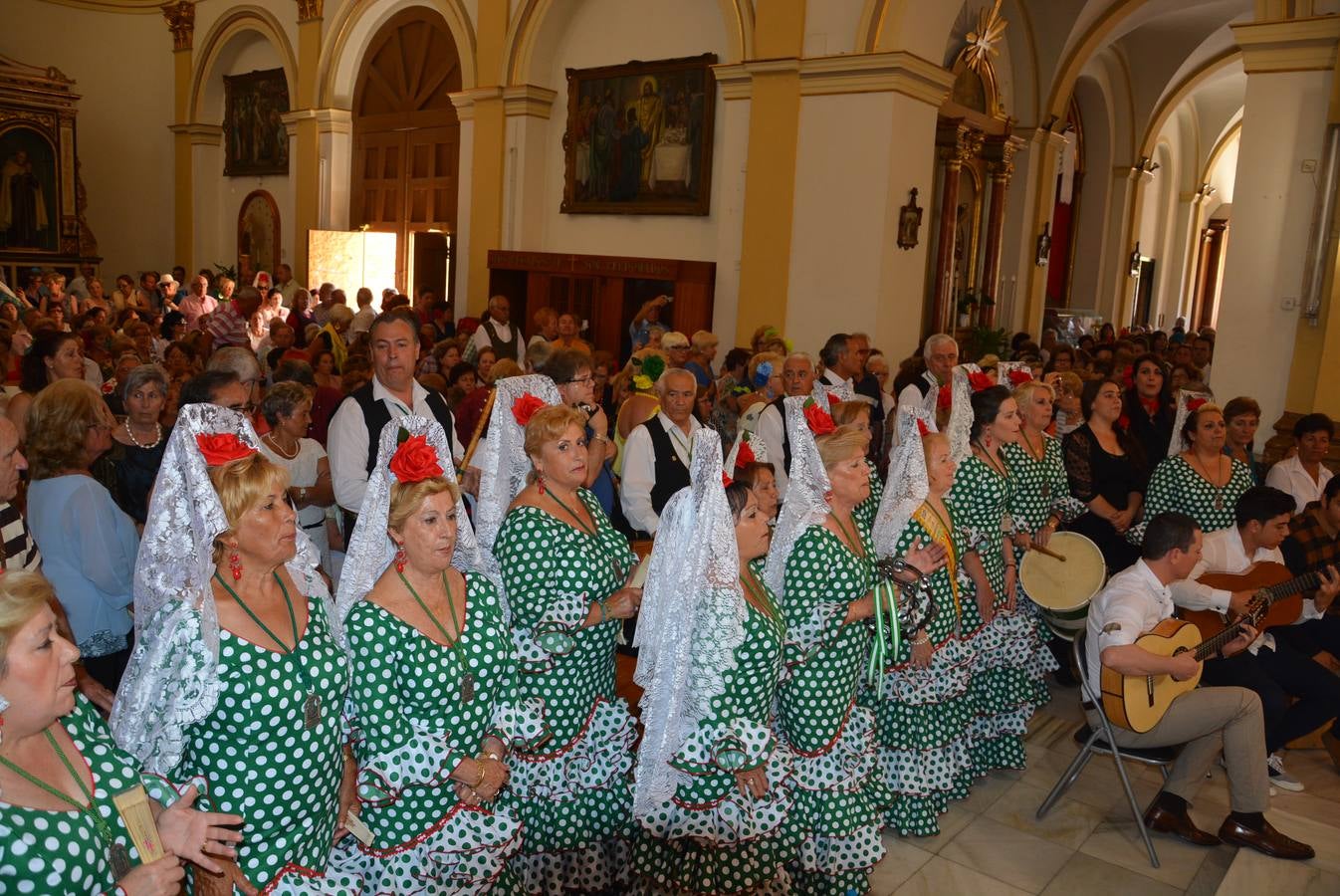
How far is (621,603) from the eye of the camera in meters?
3.42

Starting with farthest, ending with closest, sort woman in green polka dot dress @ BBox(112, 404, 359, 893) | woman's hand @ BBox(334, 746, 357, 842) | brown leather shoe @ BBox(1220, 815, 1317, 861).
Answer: brown leather shoe @ BBox(1220, 815, 1317, 861)
woman's hand @ BBox(334, 746, 357, 842)
woman in green polka dot dress @ BBox(112, 404, 359, 893)

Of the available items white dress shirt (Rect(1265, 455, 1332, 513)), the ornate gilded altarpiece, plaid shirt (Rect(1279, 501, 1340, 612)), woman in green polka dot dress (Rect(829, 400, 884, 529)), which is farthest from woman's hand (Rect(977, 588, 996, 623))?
the ornate gilded altarpiece

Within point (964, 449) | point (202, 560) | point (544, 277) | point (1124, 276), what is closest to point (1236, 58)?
point (1124, 276)

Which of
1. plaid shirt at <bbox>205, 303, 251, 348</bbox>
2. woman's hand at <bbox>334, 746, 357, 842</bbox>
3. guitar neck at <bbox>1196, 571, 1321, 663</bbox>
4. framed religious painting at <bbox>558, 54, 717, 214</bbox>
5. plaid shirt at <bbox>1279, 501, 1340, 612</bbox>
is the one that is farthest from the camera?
framed religious painting at <bbox>558, 54, 717, 214</bbox>

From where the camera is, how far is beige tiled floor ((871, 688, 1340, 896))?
400cm

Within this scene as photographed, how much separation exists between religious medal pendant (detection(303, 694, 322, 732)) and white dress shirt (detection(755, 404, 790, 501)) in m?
3.44

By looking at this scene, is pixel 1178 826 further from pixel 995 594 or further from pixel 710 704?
pixel 710 704

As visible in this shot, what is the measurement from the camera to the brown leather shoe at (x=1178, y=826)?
437 cm

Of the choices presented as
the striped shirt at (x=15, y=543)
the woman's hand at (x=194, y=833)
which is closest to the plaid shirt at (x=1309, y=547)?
the woman's hand at (x=194, y=833)

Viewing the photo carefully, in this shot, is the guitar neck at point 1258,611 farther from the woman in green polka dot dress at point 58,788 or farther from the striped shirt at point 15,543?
the striped shirt at point 15,543

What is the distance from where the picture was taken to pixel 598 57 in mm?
11625

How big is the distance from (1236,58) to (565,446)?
19.3 meters

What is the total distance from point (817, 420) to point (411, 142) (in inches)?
475

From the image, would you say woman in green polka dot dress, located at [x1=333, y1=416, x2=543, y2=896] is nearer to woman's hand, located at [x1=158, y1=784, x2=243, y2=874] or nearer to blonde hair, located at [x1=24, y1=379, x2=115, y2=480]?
woman's hand, located at [x1=158, y1=784, x2=243, y2=874]
